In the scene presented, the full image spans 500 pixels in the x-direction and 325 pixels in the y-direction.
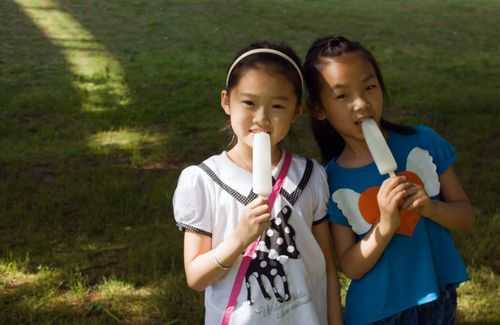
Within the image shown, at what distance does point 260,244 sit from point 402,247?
0.44 m

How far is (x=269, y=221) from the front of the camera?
82.5 inches

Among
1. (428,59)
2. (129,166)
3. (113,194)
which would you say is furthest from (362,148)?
(428,59)

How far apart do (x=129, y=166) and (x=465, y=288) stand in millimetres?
2838

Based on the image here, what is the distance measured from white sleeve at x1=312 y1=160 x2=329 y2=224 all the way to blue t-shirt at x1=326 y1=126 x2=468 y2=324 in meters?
0.03

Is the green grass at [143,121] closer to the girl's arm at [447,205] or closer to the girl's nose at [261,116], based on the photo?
the girl's arm at [447,205]

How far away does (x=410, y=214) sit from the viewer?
7.43ft

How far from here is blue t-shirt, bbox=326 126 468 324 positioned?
228cm

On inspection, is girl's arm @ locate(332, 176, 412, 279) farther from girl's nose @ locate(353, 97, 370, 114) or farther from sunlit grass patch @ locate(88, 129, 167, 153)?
sunlit grass patch @ locate(88, 129, 167, 153)

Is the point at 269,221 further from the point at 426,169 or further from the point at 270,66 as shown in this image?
the point at 426,169

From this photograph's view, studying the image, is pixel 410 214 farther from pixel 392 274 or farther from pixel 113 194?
pixel 113 194

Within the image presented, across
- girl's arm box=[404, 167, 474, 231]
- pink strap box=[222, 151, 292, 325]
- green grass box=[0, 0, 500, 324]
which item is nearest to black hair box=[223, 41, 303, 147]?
pink strap box=[222, 151, 292, 325]

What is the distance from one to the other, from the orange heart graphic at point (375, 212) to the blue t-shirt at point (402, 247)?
1 centimetres

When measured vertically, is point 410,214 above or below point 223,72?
above

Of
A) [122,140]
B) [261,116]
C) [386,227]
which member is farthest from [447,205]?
[122,140]
